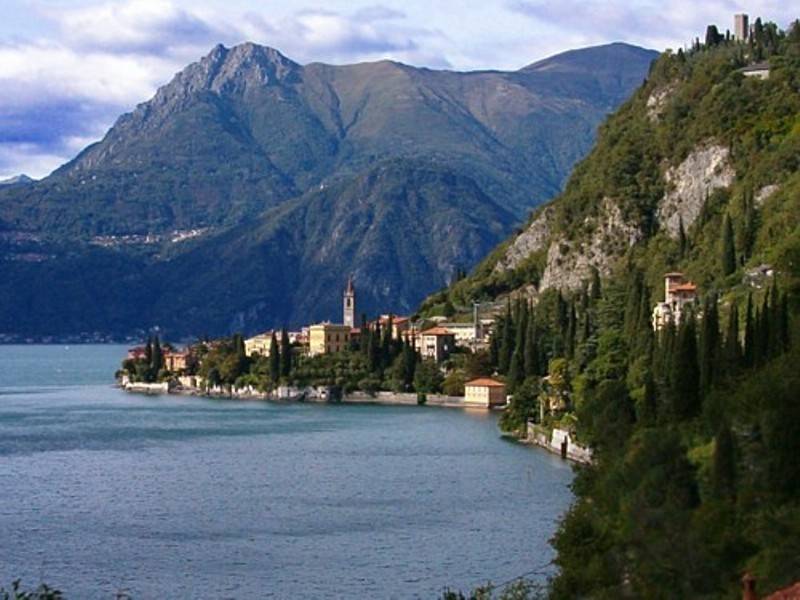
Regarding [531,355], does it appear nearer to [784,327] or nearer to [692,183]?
[692,183]

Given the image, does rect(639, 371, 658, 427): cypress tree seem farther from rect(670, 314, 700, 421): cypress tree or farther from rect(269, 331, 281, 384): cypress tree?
rect(269, 331, 281, 384): cypress tree

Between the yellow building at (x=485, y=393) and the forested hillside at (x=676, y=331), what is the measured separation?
224 centimetres

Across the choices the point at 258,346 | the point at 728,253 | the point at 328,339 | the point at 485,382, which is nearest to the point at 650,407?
the point at 728,253

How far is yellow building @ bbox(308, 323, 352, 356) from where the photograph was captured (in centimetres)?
12775

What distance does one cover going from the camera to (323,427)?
90.6 metres

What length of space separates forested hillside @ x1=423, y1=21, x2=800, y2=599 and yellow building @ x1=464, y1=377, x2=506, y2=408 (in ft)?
7.35

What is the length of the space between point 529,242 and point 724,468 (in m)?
103

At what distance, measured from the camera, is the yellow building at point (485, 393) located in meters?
105

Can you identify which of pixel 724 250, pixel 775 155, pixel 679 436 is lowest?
pixel 679 436

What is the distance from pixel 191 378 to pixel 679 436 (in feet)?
311

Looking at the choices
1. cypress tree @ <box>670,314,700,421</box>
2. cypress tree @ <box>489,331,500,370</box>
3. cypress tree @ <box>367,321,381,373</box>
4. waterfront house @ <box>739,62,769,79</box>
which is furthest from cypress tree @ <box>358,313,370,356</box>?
cypress tree @ <box>670,314,700,421</box>

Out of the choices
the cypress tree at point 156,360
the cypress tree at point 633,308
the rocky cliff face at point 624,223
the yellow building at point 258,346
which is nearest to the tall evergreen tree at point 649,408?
the cypress tree at point 633,308

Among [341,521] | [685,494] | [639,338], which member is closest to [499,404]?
[639,338]

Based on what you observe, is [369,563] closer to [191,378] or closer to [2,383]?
[191,378]
